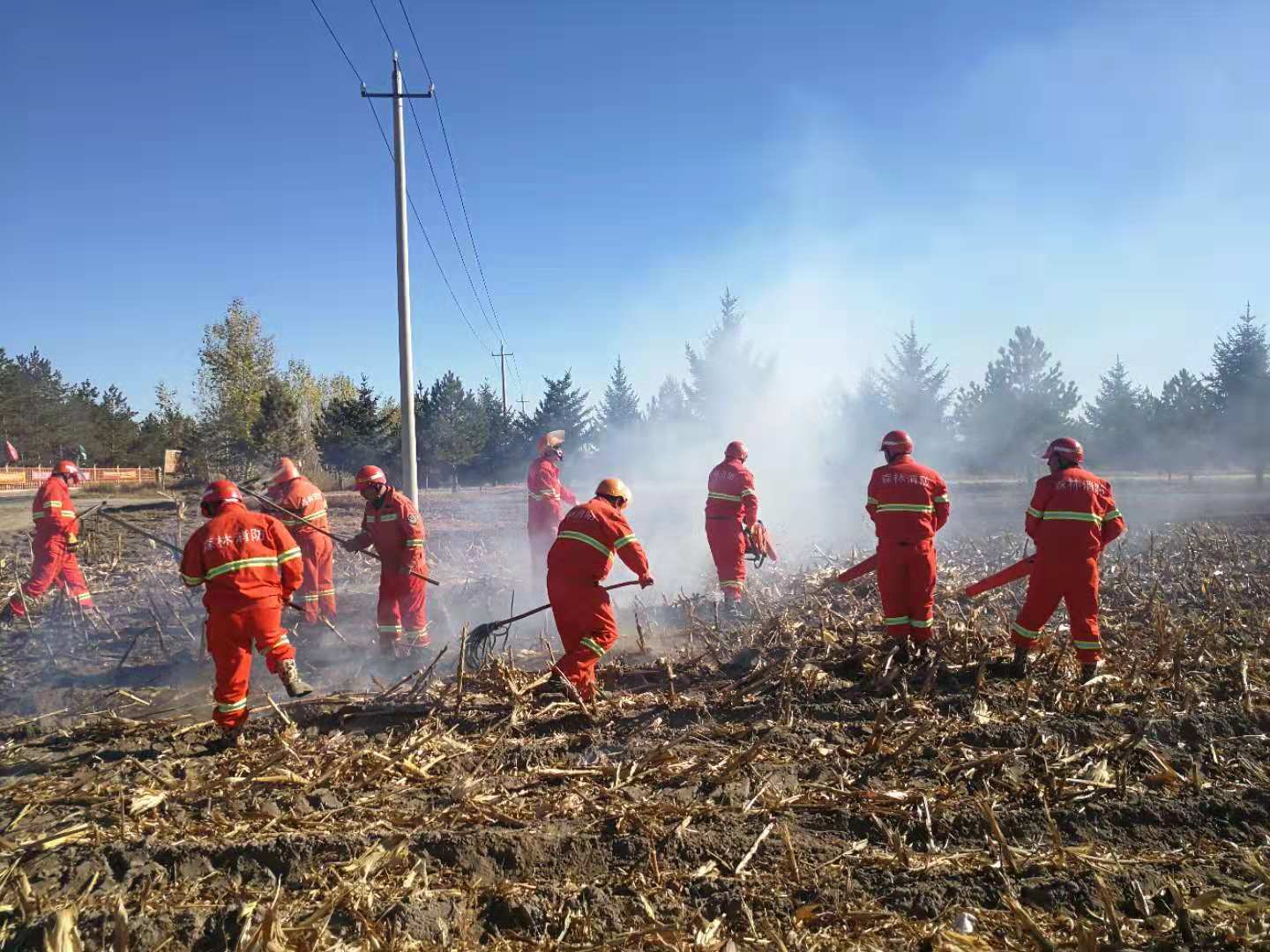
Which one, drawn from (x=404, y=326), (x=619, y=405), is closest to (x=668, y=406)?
(x=619, y=405)

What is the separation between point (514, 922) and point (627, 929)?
1.60 ft

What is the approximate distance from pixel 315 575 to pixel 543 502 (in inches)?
121

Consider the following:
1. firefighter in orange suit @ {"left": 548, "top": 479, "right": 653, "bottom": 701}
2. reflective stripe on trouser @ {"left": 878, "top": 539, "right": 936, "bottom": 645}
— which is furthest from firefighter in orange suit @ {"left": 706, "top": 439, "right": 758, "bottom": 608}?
firefighter in orange suit @ {"left": 548, "top": 479, "right": 653, "bottom": 701}

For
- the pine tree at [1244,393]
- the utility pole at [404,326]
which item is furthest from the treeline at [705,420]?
the utility pole at [404,326]

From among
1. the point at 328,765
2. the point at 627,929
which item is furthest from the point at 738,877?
the point at 328,765

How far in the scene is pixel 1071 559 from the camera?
20.7ft

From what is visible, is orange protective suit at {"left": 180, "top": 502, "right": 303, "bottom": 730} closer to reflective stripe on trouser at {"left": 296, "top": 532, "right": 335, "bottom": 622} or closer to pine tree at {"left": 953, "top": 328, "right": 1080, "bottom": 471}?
reflective stripe on trouser at {"left": 296, "top": 532, "right": 335, "bottom": 622}

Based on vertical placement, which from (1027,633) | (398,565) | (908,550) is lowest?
(1027,633)

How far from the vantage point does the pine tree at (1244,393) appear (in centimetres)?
3064

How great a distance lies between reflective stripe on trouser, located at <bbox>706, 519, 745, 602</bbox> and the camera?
928 centimetres

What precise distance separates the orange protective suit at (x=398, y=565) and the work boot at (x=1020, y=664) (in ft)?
18.1

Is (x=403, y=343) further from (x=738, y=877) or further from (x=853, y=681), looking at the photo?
(x=738, y=877)

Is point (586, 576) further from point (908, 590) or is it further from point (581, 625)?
point (908, 590)

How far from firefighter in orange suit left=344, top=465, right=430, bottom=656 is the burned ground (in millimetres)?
744
